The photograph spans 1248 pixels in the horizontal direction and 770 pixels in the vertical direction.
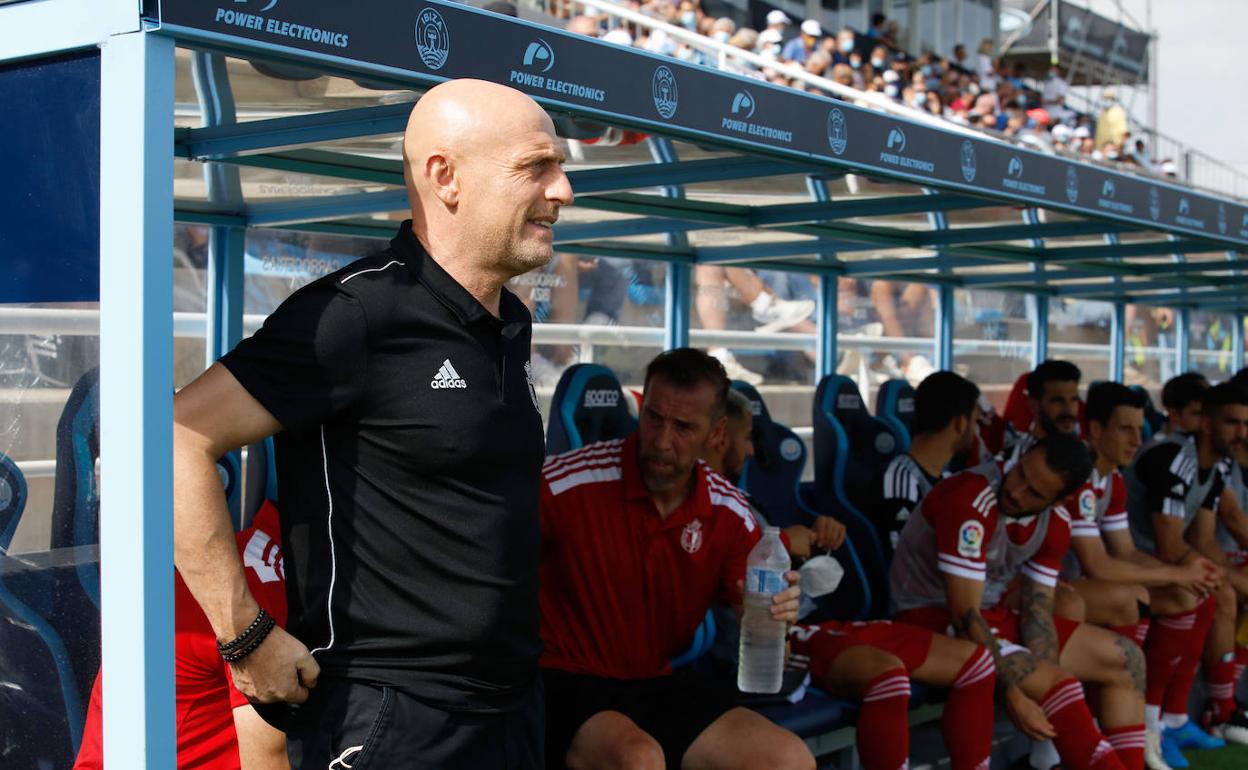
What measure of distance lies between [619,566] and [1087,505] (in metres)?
2.63

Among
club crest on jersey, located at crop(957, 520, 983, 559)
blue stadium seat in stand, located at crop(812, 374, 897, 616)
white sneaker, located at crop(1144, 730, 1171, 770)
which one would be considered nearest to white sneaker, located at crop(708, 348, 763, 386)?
blue stadium seat in stand, located at crop(812, 374, 897, 616)

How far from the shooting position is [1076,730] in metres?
4.40

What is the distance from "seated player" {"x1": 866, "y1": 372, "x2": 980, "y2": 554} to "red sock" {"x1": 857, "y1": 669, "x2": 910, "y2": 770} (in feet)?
3.47

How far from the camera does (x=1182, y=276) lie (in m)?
8.23

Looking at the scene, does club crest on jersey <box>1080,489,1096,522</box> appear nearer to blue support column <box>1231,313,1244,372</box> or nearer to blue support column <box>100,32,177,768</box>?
blue support column <box>100,32,177,768</box>

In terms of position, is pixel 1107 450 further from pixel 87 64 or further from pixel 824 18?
pixel 824 18

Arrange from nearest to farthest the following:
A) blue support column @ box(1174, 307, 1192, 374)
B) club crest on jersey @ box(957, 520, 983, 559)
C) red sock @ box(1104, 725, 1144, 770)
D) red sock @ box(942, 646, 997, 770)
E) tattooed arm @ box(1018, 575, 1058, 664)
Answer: red sock @ box(942, 646, 997, 770) → club crest on jersey @ box(957, 520, 983, 559) → tattooed arm @ box(1018, 575, 1058, 664) → red sock @ box(1104, 725, 1144, 770) → blue support column @ box(1174, 307, 1192, 374)

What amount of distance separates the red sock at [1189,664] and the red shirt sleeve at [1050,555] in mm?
1266

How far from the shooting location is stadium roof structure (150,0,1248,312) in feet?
7.36

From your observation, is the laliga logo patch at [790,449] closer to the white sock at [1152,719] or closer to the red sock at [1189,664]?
the white sock at [1152,719]

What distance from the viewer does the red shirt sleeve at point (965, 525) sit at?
4379mm

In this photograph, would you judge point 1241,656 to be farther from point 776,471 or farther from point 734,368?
point 734,368

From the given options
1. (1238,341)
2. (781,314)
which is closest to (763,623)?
(781,314)

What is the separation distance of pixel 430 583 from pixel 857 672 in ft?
7.74
